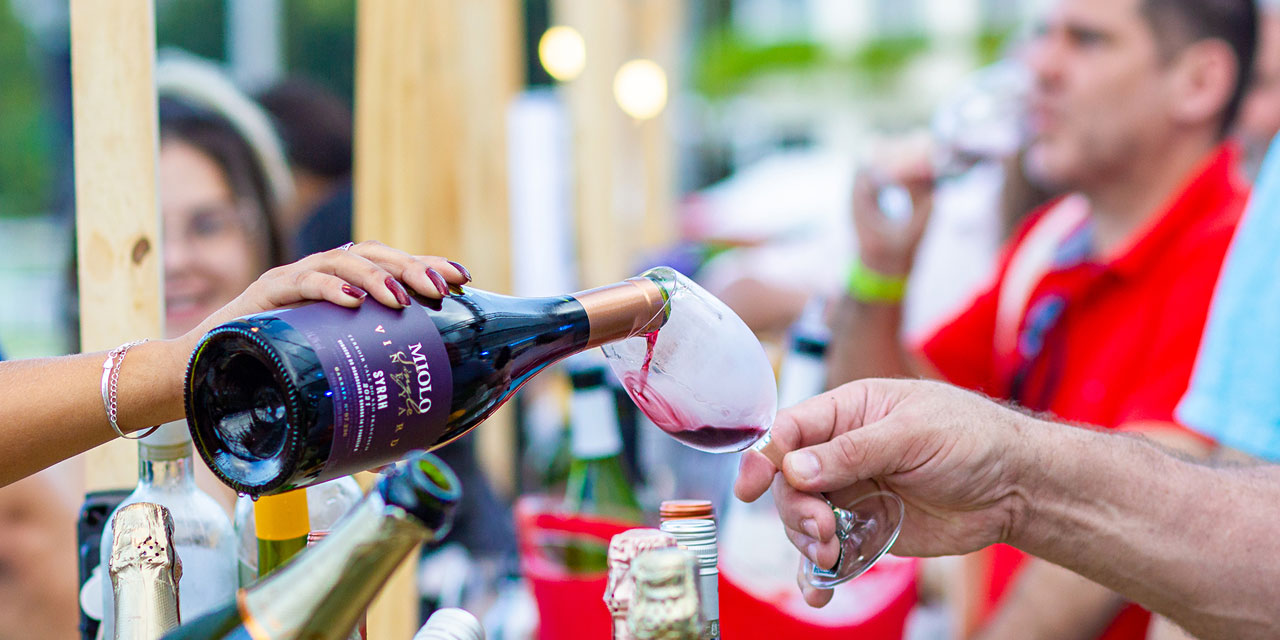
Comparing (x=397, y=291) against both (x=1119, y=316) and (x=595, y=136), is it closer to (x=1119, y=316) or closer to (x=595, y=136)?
(x=1119, y=316)

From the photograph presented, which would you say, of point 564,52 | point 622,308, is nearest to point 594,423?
point 622,308

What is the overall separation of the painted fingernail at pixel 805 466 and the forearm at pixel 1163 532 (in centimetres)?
25

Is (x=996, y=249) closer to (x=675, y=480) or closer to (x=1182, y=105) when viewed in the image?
(x=1182, y=105)

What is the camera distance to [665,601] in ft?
1.62

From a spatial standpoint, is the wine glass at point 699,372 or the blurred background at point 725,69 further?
the blurred background at point 725,69

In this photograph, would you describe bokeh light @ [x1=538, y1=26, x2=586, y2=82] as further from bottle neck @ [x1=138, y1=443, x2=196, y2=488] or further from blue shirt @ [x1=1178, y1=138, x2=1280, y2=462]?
bottle neck @ [x1=138, y1=443, x2=196, y2=488]

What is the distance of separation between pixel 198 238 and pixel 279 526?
117 cm

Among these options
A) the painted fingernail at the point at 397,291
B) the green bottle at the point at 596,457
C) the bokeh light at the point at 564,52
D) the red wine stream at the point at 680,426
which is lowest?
the green bottle at the point at 596,457

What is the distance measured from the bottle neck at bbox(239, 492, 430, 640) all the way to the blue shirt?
1081 mm

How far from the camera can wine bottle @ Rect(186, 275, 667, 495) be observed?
56 centimetres

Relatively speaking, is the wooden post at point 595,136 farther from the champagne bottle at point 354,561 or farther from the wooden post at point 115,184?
the champagne bottle at point 354,561

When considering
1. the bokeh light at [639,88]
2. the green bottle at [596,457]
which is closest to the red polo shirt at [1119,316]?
the green bottle at [596,457]

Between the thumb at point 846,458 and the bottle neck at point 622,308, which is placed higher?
the bottle neck at point 622,308

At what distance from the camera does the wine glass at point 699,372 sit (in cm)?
71
